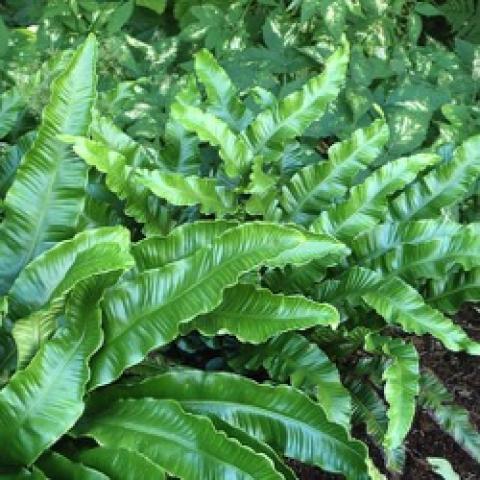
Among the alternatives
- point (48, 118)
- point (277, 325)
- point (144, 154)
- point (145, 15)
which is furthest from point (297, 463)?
point (145, 15)

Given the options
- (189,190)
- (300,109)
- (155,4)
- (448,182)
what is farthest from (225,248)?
(155,4)

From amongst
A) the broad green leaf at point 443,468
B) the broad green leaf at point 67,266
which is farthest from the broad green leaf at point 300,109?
the broad green leaf at point 443,468

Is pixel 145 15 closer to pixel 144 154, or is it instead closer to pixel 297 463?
pixel 144 154

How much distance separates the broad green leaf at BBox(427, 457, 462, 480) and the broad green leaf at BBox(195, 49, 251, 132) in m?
1.40

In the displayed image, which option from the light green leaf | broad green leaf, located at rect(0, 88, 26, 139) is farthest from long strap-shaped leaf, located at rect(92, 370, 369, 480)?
the light green leaf

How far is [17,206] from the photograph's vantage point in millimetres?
2730

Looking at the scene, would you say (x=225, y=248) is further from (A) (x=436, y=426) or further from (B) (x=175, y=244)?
(A) (x=436, y=426)

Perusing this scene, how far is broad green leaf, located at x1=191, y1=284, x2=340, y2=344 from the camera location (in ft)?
8.39

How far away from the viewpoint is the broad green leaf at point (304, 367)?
9.02 ft

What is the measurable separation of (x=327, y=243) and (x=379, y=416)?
2.28 feet

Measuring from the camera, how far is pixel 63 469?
246cm

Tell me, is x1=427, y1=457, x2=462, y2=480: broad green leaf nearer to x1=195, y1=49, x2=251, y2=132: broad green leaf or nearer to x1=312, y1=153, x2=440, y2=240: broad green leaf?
x1=312, y1=153, x2=440, y2=240: broad green leaf

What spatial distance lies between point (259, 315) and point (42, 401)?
692 millimetres

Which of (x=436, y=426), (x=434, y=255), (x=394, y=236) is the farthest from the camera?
(x=436, y=426)
